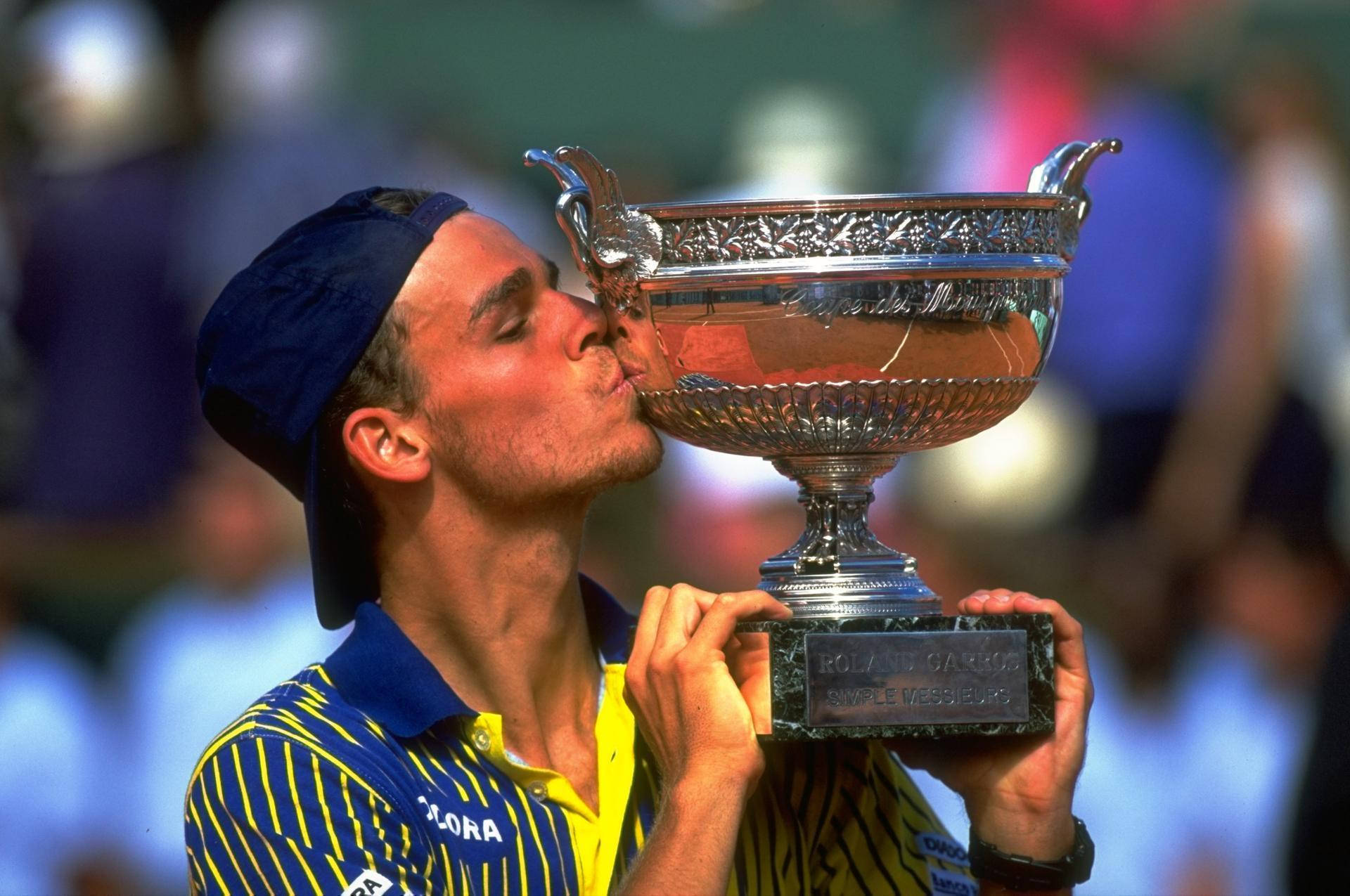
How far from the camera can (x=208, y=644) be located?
715 cm

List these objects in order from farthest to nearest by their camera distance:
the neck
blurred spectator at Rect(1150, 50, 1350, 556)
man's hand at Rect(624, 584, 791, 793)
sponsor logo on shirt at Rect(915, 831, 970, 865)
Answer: blurred spectator at Rect(1150, 50, 1350, 556), sponsor logo on shirt at Rect(915, 831, 970, 865), the neck, man's hand at Rect(624, 584, 791, 793)

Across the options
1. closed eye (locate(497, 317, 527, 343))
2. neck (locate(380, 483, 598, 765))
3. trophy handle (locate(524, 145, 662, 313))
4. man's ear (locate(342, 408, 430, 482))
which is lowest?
neck (locate(380, 483, 598, 765))

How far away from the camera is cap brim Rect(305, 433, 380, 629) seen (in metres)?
3.13

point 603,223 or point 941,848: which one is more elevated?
point 603,223

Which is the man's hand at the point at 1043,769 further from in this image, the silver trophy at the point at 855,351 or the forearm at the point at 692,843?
the forearm at the point at 692,843

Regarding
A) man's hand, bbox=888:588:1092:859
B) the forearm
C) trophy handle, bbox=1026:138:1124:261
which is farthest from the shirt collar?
trophy handle, bbox=1026:138:1124:261

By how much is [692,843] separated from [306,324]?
95cm

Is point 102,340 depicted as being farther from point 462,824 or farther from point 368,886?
point 368,886

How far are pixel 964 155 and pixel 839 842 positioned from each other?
4.87 m

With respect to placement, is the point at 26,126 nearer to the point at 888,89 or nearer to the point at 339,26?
the point at 339,26

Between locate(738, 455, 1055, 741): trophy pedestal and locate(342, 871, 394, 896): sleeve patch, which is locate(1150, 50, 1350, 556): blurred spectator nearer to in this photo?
locate(738, 455, 1055, 741): trophy pedestal

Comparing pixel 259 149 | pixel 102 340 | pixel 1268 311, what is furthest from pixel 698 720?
pixel 259 149

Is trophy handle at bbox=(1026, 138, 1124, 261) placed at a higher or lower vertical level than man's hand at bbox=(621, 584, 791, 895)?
higher

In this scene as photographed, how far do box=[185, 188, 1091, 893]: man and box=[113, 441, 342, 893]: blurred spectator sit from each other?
3720mm
